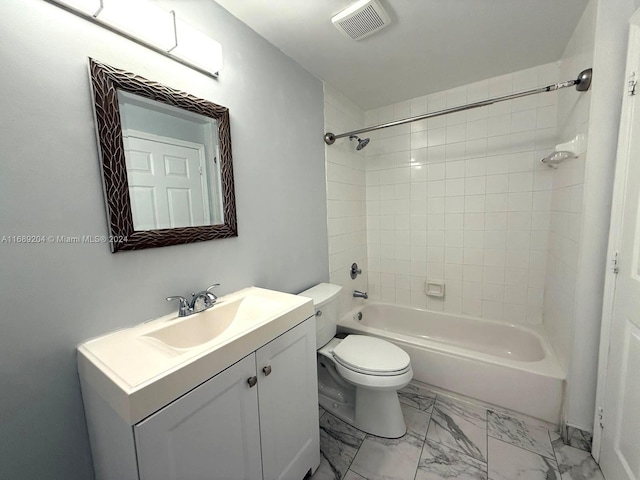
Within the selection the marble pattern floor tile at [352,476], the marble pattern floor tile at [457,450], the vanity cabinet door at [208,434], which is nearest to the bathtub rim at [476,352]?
the marble pattern floor tile at [457,450]

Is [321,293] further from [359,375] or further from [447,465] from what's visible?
[447,465]

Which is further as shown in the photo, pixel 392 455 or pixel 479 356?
pixel 479 356

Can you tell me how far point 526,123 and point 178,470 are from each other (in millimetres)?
2726

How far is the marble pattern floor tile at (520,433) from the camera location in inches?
53.6

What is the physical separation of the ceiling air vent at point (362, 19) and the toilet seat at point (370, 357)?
179cm

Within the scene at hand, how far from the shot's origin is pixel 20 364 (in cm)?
74

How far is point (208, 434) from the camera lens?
770mm

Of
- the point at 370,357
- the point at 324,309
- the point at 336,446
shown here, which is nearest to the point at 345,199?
the point at 324,309

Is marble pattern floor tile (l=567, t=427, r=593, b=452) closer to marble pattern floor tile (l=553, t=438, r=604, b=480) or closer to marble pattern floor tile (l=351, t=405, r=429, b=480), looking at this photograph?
marble pattern floor tile (l=553, t=438, r=604, b=480)

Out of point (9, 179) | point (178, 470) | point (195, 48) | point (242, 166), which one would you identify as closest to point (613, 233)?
point (242, 166)

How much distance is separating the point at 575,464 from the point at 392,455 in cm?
87

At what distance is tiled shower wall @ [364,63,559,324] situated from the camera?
1.94 metres

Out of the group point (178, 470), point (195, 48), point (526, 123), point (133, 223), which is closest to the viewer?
point (178, 470)

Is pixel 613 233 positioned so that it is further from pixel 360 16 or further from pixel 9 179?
pixel 9 179
